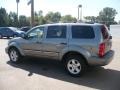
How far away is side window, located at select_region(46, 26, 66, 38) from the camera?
7.98 m

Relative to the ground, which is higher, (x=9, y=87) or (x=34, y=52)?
(x=34, y=52)

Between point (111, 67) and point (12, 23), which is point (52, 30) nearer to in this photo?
Result: point (111, 67)

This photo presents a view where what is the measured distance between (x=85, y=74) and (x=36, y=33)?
249 cm

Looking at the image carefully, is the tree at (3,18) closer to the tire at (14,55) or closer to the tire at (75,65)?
the tire at (14,55)

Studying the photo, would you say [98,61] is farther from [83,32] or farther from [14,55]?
[14,55]

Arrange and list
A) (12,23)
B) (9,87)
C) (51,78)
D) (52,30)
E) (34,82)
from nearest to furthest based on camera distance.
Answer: (9,87) → (34,82) → (51,78) → (52,30) → (12,23)

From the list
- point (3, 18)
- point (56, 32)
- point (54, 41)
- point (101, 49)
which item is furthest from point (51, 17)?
point (101, 49)

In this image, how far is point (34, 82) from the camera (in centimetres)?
690

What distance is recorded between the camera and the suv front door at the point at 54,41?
311 inches

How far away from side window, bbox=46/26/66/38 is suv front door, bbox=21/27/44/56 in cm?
35

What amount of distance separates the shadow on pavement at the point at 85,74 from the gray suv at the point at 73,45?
0.40 m

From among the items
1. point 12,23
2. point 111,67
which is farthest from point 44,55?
point 12,23

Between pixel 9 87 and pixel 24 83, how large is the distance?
534mm

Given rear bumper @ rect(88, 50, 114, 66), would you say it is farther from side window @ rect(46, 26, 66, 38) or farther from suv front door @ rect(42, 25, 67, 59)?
side window @ rect(46, 26, 66, 38)
